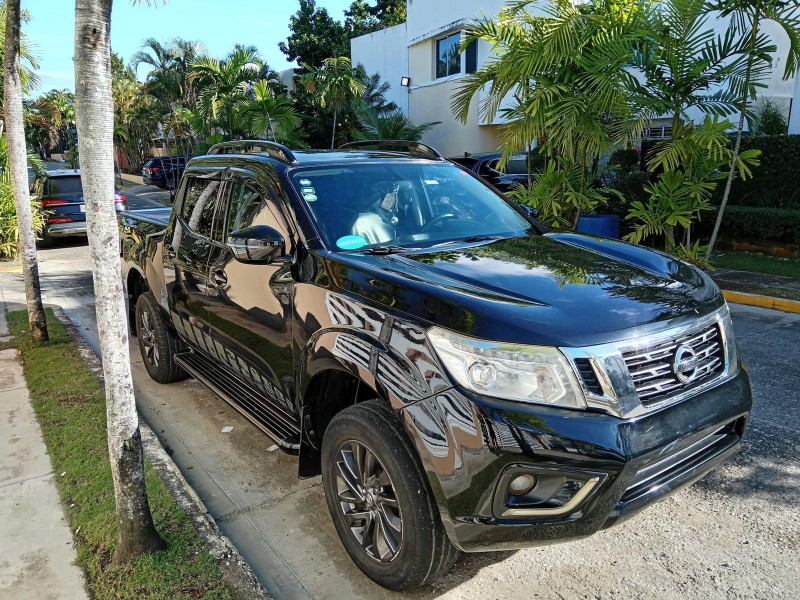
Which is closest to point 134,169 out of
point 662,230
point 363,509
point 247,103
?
point 247,103

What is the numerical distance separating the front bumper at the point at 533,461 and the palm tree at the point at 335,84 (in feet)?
68.3

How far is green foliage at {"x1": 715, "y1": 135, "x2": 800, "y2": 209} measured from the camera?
35.0 ft

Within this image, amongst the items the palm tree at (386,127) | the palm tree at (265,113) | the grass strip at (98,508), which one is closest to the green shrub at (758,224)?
the grass strip at (98,508)

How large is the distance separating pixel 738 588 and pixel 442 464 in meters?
1.52

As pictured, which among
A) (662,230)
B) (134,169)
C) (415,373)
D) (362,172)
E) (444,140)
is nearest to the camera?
(415,373)

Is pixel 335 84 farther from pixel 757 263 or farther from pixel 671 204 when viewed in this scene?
pixel 671 204

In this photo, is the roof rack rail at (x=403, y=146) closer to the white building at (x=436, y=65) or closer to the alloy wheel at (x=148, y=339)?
the alloy wheel at (x=148, y=339)

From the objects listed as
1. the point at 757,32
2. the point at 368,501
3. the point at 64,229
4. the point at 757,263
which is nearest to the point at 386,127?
the point at 64,229

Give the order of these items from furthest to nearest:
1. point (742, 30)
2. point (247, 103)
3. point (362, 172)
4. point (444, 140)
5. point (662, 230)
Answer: point (444, 140), point (247, 103), point (662, 230), point (742, 30), point (362, 172)

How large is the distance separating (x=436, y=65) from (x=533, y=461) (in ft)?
70.9

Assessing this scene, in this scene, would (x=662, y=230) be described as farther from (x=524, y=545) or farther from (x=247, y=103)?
(x=247, y=103)

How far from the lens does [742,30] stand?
7.75 m

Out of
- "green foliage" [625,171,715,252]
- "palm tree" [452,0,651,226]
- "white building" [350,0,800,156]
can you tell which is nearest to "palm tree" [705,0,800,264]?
"green foliage" [625,171,715,252]

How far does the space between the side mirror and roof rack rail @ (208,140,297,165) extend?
0.65 meters
